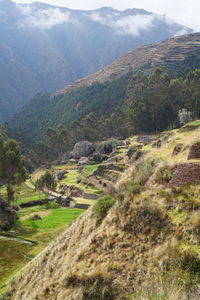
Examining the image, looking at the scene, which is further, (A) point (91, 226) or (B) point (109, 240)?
(A) point (91, 226)

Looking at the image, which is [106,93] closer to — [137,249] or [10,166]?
[10,166]

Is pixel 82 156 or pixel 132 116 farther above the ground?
pixel 132 116

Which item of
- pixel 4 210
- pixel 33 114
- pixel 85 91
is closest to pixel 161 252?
pixel 4 210

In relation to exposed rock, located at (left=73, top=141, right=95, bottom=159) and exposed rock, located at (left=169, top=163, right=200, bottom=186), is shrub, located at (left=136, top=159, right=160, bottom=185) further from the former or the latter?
exposed rock, located at (left=73, top=141, right=95, bottom=159)

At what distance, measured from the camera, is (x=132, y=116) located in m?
86.9

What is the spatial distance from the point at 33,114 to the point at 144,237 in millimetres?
198024

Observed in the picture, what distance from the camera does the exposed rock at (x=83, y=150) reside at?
89.9m

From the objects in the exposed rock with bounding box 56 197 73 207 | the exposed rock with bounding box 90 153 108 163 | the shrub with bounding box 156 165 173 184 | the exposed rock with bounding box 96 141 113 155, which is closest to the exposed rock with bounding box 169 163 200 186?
the shrub with bounding box 156 165 173 184

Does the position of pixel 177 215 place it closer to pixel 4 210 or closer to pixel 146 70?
pixel 4 210

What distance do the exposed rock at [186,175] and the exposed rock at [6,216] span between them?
28478 millimetres

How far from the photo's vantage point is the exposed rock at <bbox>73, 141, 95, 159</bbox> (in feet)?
295

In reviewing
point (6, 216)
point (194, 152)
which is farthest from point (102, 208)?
point (6, 216)

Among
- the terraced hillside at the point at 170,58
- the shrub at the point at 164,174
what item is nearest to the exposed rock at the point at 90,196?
the shrub at the point at 164,174

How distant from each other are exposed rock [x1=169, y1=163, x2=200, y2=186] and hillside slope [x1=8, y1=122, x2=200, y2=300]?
0.04m
